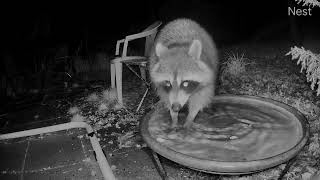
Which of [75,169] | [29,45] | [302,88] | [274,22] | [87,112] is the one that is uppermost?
[274,22]

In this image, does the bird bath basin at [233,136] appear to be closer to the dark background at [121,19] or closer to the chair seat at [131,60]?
the chair seat at [131,60]

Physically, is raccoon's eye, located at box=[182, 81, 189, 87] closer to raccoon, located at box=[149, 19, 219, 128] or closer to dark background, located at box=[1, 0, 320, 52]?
raccoon, located at box=[149, 19, 219, 128]

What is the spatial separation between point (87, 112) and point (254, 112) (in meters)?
2.56

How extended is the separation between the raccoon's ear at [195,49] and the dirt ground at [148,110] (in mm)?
1139

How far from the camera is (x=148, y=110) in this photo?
4.88 metres

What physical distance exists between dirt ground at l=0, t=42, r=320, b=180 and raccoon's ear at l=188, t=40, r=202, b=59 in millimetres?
1139

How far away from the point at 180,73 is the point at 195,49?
0.33 m

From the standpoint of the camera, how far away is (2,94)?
18.8 ft

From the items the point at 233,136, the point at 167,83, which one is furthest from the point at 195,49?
the point at 233,136

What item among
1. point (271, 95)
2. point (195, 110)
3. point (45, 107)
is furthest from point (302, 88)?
point (45, 107)

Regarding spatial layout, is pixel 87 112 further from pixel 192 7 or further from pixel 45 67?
pixel 192 7

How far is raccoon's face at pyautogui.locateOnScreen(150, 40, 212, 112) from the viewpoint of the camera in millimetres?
3289

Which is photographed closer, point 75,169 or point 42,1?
point 75,169

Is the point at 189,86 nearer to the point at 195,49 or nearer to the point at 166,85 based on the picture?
the point at 166,85
